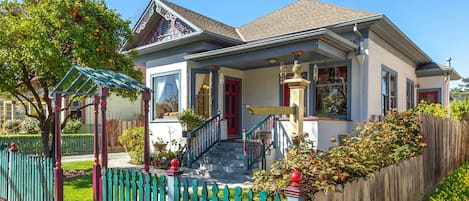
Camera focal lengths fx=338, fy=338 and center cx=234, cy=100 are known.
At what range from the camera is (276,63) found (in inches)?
453

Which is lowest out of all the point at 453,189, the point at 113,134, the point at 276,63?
the point at 453,189

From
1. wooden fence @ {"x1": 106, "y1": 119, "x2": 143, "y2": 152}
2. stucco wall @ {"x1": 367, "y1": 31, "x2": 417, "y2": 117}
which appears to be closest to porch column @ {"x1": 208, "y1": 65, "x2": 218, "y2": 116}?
stucco wall @ {"x1": 367, "y1": 31, "x2": 417, "y2": 117}

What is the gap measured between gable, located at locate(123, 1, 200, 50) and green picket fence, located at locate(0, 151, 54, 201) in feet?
22.8

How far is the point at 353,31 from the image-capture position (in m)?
10.2

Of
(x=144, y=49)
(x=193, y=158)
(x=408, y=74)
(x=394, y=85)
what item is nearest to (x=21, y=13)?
(x=144, y=49)

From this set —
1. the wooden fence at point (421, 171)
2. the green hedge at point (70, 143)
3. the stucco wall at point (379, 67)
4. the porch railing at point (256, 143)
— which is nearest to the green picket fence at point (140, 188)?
the wooden fence at point (421, 171)

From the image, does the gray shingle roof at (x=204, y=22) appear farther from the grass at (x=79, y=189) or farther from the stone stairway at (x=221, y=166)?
the grass at (x=79, y=189)

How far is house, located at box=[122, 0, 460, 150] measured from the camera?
9.84 metres

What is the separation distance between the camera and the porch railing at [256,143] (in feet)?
28.5

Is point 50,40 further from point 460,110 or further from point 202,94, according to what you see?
point 460,110

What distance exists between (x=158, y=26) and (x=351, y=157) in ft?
36.4

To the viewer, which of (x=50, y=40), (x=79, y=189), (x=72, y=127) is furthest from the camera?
(x=72, y=127)

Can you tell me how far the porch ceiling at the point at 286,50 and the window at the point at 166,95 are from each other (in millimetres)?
1422

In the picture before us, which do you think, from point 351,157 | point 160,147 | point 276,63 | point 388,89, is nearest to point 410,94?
point 388,89
